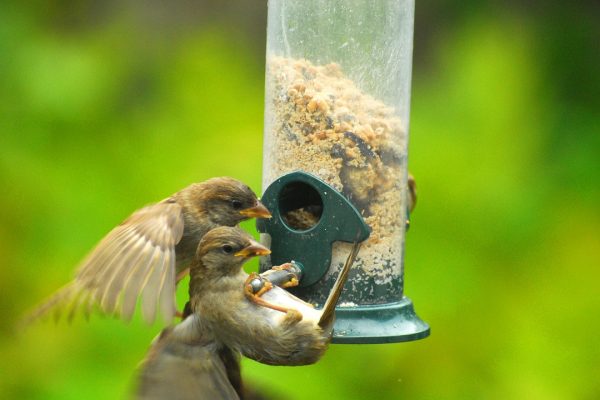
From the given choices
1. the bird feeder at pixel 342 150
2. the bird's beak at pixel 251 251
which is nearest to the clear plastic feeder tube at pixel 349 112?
the bird feeder at pixel 342 150

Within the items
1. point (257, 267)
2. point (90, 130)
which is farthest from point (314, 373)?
point (90, 130)

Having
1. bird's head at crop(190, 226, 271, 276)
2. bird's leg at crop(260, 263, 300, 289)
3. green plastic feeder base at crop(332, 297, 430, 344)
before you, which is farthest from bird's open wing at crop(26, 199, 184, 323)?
green plastic feeder base at crop(332, 297, 430, 344)

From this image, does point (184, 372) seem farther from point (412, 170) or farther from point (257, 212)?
point (412, 170)

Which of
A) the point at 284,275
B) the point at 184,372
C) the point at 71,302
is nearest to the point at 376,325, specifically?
the point at 284,275

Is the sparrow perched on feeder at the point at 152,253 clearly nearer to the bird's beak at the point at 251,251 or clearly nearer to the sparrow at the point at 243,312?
the sparrow at the point at 243,312

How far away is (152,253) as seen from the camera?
191 inches

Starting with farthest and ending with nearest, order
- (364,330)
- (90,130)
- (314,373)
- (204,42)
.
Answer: (204,42) → (90,130) → (314,373) → (364,330)

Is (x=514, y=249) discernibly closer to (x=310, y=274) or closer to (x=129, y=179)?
(x=310, y=274)

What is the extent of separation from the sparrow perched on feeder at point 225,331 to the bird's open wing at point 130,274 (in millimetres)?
180

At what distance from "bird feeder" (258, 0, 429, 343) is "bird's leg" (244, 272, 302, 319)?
0.39 metres

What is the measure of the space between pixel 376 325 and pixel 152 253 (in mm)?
962

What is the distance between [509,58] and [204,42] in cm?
160

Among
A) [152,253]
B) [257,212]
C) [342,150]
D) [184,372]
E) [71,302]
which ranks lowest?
[184,372]

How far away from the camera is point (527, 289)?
20.1 ft
